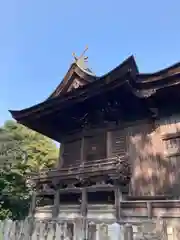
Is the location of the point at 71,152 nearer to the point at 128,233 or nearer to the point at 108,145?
the point at 108,145

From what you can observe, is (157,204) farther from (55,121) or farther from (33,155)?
(33,155)

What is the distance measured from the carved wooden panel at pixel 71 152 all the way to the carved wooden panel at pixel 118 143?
1.67m

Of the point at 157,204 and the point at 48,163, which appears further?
the point at 48,163

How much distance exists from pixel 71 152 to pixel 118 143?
2.39 metres

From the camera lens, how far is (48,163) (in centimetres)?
1916

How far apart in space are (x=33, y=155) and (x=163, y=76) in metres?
14.0

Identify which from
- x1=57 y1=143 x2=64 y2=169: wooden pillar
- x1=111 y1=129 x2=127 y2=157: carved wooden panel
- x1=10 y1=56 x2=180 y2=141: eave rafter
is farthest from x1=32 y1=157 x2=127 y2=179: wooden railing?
x1=10 y1=56 x2=180 y2=141: eave rafter

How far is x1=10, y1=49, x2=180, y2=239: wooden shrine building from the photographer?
270 inches

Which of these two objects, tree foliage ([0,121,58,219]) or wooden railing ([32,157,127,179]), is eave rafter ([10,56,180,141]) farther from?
tree foliage ([0,121,58,219])

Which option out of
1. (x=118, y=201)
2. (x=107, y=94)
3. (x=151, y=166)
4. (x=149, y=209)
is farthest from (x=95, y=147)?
(x=149, y=209)

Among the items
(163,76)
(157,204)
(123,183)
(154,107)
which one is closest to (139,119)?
(154,107)

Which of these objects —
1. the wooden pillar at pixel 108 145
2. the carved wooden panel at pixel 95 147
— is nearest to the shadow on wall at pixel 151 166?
the wooden pillar at pixel 108 145

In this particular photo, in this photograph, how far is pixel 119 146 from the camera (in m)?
8.23

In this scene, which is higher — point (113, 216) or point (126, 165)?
point (126, 165)
